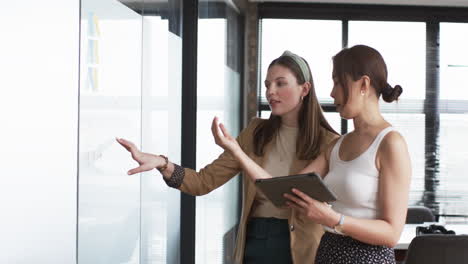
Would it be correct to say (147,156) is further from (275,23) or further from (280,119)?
(275,23)

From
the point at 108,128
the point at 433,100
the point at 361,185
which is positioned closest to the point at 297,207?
the point at 361,185

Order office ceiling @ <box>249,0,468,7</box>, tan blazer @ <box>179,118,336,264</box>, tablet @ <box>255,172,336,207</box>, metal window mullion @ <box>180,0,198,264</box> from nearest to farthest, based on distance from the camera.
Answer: tablet @ <box>255,172,336,207</box>, tan blazer @ <box>179,118,336,264</box>, metal window mullion @ <box>180,0,198,264</box>, office ceiling @ <box>249,0,468,7</box>

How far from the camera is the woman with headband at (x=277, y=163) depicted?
2.55 m

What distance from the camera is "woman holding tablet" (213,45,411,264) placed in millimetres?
2031

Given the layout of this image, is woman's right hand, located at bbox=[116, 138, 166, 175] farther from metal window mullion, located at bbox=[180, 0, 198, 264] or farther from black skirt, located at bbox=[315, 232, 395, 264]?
metal window mullion, located at bbox=[180, 0, 198, 264]

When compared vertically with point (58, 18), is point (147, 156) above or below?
below

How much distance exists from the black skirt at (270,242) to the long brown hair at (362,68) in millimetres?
618

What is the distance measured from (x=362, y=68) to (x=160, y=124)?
2.02 metres

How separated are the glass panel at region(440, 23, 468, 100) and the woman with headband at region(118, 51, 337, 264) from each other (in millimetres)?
5685

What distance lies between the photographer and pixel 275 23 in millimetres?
8078

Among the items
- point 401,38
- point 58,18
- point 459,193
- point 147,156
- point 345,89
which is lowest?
point 459,193

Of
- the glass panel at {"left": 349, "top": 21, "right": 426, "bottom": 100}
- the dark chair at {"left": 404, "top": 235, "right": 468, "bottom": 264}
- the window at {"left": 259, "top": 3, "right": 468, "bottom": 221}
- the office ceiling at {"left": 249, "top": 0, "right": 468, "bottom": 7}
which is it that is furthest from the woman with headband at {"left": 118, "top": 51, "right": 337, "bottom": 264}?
the glass panel at {"left": 349, "top": 21, "right": 426, "bottom": 100}

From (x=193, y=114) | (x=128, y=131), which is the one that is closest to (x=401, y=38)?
(x=193, y=114)

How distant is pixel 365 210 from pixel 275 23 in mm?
6147
